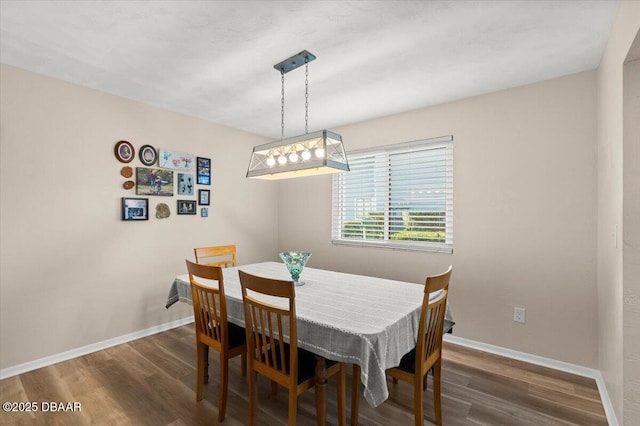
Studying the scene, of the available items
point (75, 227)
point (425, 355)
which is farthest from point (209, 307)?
point (75, 227)

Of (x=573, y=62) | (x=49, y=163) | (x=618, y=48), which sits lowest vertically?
(x=49, y=163)

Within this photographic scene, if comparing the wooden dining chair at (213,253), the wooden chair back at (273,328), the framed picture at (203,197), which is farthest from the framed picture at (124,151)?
the wooden chair back at (273,328)

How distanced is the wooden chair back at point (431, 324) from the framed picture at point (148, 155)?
3.04 meters

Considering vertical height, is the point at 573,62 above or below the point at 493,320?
above

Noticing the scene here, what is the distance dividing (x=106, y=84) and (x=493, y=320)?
4153 millimetres

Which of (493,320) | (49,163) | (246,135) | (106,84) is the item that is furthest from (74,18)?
(493,320)

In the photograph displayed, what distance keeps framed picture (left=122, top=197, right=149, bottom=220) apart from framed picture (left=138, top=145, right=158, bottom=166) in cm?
40

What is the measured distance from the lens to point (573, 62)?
231cm

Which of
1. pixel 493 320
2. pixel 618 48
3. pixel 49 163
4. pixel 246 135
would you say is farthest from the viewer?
pixel 246 135

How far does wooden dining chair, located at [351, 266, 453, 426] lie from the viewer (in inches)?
63.6

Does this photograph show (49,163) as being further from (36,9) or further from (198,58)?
(198,58)

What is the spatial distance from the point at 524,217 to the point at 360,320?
1.99 m

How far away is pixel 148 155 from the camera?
10.7 ft

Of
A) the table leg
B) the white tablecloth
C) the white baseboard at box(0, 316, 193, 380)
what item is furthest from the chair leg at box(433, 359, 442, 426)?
the white baseboard at box(0, 316, 193, 380)
